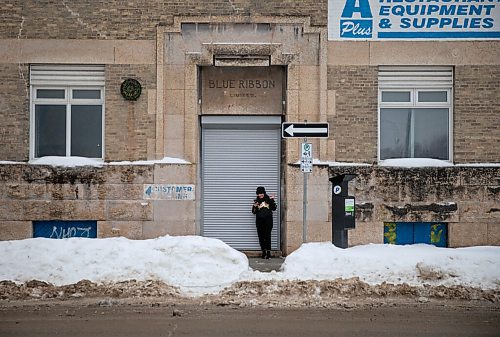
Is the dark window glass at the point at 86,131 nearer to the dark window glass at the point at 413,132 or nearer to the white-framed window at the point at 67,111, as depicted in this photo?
the white-framed window at the point at 67,111

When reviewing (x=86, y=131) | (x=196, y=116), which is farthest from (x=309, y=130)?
(x=86, y=131)

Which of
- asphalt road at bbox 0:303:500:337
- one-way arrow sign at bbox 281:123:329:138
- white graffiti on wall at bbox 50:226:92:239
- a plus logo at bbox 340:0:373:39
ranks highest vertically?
a plus logo at bbox 340:0:373:39

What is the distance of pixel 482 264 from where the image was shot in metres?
11.9

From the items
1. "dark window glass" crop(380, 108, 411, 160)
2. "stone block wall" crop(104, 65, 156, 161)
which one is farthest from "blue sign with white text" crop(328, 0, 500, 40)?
"stone block wall" crop(104, 65, 156, 161)

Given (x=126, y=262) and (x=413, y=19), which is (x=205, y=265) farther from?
(x=413, y=19)

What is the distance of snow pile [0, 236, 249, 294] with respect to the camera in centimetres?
1149

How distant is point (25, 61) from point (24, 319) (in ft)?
27.0

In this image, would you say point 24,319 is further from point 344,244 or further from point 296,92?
point 296,92

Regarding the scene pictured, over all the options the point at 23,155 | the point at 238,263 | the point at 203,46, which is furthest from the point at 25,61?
the point at 238,263

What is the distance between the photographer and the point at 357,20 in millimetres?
15633

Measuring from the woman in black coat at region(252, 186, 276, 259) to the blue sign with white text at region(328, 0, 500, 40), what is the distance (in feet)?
13.6

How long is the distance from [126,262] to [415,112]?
26.9 feet

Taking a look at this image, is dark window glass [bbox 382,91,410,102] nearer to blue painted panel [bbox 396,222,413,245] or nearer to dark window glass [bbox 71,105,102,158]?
blue painted panel [bbox 396,222,413,245]

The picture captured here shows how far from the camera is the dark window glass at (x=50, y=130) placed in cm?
1589
